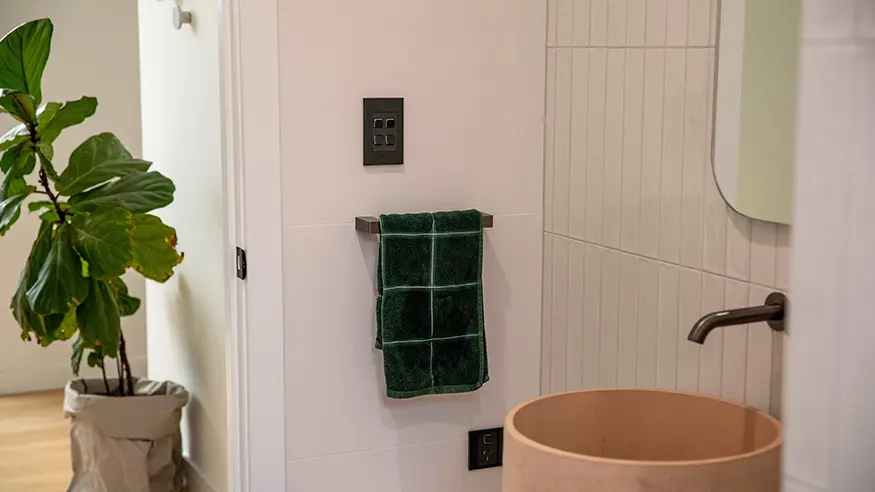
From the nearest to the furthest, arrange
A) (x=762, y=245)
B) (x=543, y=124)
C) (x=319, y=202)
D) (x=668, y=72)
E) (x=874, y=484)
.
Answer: (x=874, y=484), (x=762, y=245), (x=668, y=72), (x=319, y=202), (x=543, y=124)

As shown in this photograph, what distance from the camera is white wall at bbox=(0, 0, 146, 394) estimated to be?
4.30 metres

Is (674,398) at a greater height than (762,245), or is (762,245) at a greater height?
(762,245)

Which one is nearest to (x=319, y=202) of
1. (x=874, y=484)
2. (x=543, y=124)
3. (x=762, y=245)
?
(x=543, y=124)

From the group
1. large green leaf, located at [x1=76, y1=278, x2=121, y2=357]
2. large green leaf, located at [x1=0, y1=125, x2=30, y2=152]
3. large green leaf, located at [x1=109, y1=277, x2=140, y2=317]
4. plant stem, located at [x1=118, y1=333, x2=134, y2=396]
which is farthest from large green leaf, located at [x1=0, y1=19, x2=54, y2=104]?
plant stem, located at [x1=118, y1=333, x2=134, y2=396]

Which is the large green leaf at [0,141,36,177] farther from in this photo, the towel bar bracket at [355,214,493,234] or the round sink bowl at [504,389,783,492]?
the round sink bowl at [504,389,783,492]

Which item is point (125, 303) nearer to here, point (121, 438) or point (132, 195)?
point (121, 438)

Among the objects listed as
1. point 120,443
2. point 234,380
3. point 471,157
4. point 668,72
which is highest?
point 668,72

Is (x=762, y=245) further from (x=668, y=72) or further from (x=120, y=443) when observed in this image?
(x=120, y=443)

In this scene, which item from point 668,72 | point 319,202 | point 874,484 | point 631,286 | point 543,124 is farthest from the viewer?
point 543,124

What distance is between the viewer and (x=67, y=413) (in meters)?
2.99

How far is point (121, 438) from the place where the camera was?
9.65ft

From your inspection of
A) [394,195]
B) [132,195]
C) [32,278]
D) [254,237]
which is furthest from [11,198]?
[394,195]

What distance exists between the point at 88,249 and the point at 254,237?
28.5 inches

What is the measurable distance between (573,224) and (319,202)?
56 centimetres
